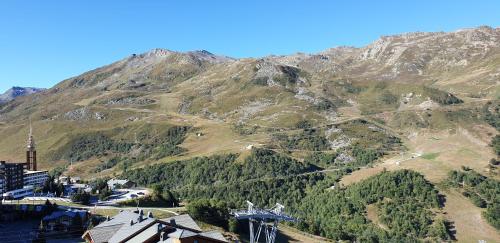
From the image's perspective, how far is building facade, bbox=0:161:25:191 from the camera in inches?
4872

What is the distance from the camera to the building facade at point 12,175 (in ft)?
406

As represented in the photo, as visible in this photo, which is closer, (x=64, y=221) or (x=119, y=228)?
(x=119, y=228)

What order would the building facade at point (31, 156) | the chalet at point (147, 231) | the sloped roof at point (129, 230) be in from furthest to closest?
the building facade at point (31, 156) < the sloped roof at point (129, 230) < the chalet at point (147, 231)

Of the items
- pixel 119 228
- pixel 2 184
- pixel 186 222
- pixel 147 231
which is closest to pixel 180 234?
pixel 147 231

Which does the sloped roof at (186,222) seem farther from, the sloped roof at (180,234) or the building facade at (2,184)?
the building facade at (2,184)

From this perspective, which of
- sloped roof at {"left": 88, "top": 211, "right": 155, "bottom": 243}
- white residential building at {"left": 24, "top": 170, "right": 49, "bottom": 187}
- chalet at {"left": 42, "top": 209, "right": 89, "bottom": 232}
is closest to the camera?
sloped roof at {"left": 88, "top": 211, "right": 155, "bottom": 243}

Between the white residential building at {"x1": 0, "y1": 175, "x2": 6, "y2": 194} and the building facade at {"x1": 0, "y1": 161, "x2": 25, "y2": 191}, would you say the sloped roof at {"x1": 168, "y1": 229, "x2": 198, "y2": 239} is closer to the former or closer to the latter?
the white residential building at {"x1": 0, "y1": 175, "x2": 6, "y2": 194}

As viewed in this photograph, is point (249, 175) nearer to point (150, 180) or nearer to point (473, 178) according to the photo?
point (150, 180)

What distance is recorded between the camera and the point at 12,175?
127562 mm

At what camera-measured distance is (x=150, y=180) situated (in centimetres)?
19412

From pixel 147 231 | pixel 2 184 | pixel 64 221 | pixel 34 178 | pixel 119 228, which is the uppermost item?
pixel 34 178

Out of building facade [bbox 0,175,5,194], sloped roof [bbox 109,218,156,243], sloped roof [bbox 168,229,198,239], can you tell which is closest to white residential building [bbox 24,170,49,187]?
building facade [bbox 0,175,5,194]

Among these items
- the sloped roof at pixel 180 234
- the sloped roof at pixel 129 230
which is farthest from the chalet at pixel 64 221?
the sloped roof at pixel 180 234

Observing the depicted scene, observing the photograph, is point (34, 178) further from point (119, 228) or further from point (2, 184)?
point (119, 228)
